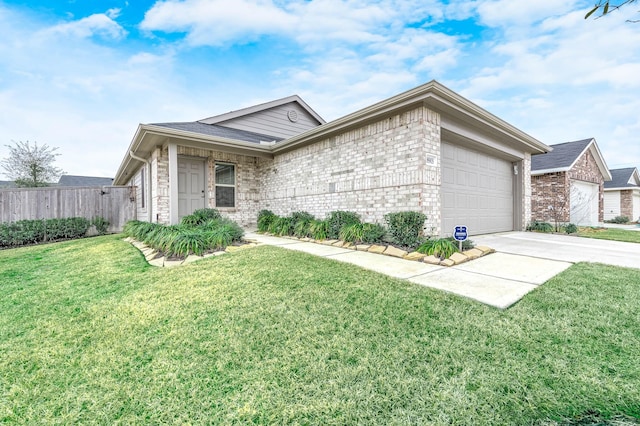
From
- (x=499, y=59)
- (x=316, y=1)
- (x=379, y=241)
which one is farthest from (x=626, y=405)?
(x=499, y=59)

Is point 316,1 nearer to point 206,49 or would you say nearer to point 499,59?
point 206,49

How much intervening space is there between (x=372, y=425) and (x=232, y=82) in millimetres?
11727

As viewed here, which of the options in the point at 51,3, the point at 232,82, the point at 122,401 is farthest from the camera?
the point at 232,82

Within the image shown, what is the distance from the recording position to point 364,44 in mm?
8305

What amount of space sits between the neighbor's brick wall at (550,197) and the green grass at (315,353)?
887 cm

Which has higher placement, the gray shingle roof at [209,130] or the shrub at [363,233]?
the gray shingle roof at [209,130]

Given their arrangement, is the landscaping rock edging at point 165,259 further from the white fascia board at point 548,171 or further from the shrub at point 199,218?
the white fascia board at point 548,171

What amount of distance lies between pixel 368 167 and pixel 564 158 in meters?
10.1

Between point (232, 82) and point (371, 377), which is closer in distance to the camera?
point (371, 377)

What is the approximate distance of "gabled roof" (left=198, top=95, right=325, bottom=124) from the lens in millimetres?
10758

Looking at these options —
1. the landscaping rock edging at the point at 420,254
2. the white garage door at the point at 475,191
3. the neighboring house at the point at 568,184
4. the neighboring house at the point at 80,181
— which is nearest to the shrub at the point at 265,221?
the landscaping rock edging at the point at 420,254

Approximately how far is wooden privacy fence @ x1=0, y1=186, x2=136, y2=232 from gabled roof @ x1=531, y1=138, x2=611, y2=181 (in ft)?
52.4

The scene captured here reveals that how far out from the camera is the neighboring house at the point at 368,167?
546 cm

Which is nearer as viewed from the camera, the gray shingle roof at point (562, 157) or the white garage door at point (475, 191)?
the white garage door at point (475, 191)
